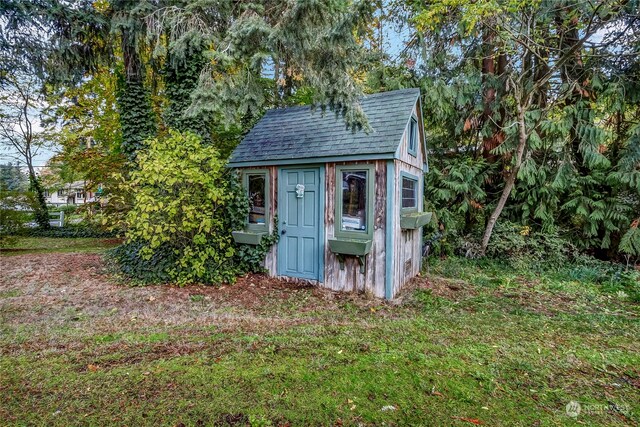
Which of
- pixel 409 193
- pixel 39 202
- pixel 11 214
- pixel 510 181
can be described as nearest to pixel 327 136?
pixel 409 193

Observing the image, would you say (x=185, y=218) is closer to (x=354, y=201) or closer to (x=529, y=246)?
(x=354, y=201)

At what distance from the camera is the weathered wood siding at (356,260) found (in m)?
Result: 5.29

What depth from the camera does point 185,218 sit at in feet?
18.2

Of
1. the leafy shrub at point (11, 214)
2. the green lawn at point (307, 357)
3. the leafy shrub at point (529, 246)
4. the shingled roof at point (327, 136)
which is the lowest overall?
the green lawn at point (307, 357)

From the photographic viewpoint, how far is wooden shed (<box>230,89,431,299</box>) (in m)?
5.30

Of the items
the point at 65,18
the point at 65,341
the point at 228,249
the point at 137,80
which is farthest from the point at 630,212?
the point at 65,18

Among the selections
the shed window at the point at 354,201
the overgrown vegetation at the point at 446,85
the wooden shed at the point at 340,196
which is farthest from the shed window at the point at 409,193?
the overgrown vegetation at the point at 446,85

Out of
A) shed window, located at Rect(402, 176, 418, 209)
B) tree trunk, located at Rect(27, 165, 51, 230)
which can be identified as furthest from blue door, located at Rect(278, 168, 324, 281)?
tree trunk, located at Rect(27, 165, 51, 230)

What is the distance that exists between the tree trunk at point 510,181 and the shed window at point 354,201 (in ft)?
13.9

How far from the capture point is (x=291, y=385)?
2.63m

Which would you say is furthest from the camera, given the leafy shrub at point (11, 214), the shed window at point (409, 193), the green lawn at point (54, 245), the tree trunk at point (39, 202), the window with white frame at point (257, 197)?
the tree trunk at point (39, 202)

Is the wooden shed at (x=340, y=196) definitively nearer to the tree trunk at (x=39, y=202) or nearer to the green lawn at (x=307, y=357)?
the green lawn at (x=307, y=357)

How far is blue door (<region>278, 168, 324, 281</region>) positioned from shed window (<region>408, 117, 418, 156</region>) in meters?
1.96

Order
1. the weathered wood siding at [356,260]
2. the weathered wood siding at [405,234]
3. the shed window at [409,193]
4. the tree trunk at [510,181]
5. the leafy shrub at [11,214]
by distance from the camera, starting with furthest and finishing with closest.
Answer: the leafy shrub at [11,214], the tree trunk at [510,181], the shed window at [409,193], the weathered wood siding at [405,234], the weathered wood siding at [356,260]
